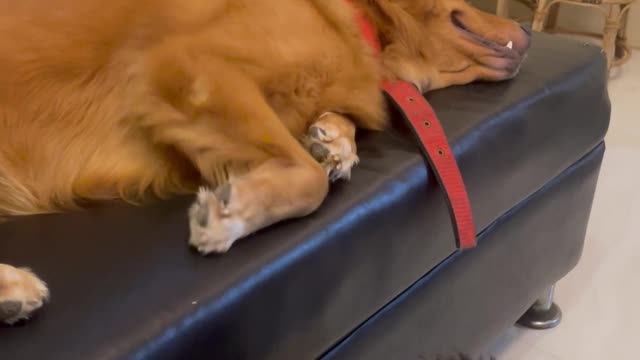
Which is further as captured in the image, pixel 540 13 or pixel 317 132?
pixel 540 13

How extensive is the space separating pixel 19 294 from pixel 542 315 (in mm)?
1257

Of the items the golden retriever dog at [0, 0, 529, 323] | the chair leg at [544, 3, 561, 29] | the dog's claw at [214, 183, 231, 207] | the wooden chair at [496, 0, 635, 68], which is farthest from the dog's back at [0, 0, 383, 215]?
the chair leg at [544, 3, 561, 29]

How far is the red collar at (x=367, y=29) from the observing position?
139 cm

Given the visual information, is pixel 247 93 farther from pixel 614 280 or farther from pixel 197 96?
pixel 614 280

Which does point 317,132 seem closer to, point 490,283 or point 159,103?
point 159,103

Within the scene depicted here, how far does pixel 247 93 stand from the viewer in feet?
3.76


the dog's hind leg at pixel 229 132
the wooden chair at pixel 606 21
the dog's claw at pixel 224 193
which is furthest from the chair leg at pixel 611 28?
the dog's claw at pixel 224 193

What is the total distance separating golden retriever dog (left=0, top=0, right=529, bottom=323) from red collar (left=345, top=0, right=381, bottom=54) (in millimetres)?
151

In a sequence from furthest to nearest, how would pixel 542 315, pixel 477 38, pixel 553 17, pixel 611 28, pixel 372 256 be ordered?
pixel 553 17 < pixel 611 28 < pixel 542 315 < pixel 477 38 < pixel 372 256

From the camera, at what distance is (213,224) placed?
958 millimetres

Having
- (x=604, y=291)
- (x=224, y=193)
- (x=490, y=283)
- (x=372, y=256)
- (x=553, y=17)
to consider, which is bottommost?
(x=553, y=17)

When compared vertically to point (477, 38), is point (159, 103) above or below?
above

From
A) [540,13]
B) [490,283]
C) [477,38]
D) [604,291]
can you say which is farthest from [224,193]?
[540,13]

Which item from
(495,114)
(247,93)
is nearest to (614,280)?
(495,114)
